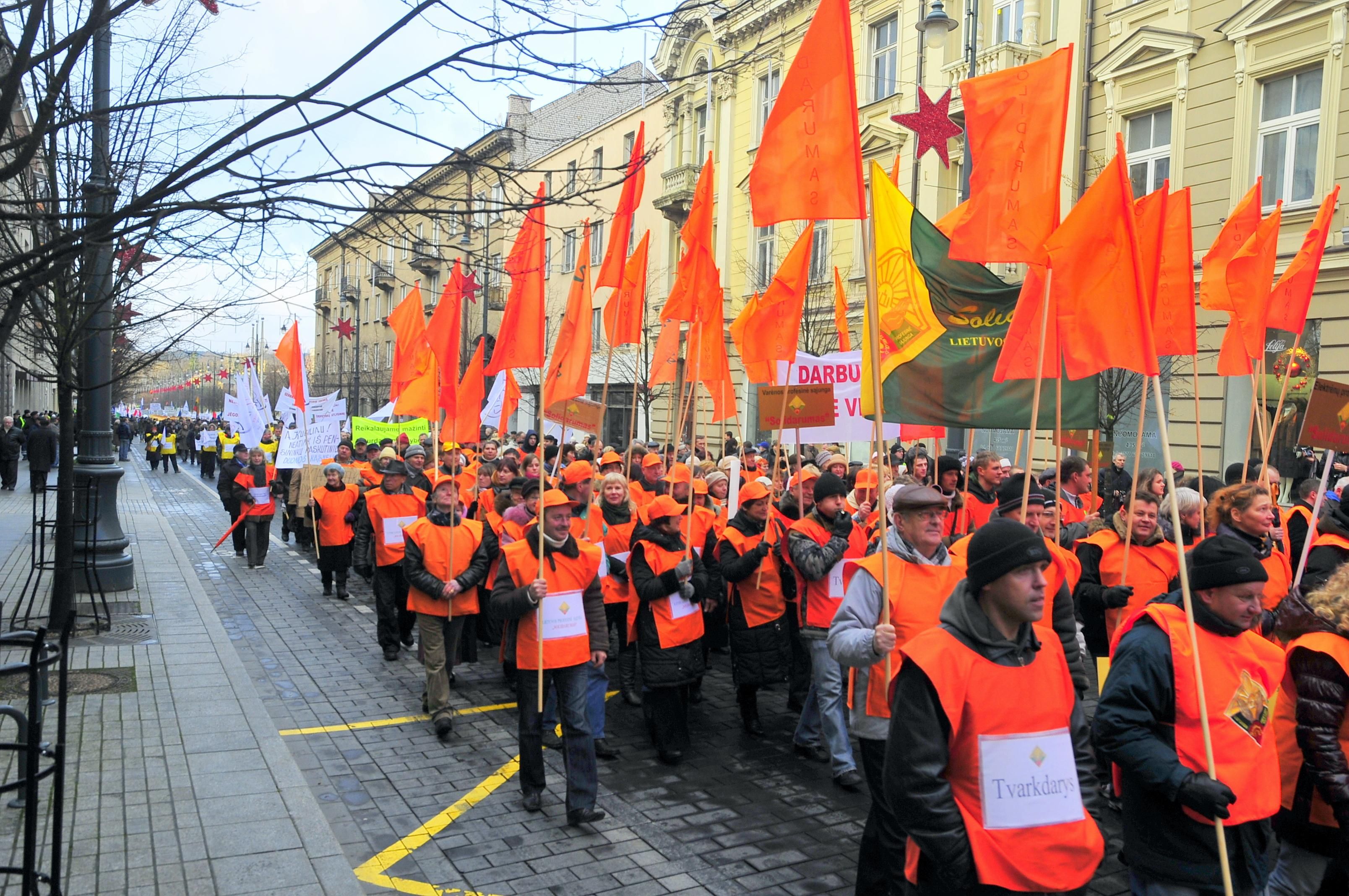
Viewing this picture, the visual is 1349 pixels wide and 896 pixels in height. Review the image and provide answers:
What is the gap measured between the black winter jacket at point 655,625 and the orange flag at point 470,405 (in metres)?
3.86

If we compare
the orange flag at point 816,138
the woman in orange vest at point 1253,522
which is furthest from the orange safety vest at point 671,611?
the woman in orange vest at point 1253,522

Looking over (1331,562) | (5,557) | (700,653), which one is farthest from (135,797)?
(5,557)

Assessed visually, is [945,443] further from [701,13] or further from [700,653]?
[701,13]

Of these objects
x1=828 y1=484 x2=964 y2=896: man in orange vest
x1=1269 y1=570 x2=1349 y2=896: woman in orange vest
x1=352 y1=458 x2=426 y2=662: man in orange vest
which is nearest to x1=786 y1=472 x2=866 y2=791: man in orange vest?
x1=828 y1=484 x2=964 y2=896: man in orange vest

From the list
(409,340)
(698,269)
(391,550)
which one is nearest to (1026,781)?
(698,269)

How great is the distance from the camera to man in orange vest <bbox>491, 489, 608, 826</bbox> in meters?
5.75

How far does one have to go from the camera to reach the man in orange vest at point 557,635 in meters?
5.75

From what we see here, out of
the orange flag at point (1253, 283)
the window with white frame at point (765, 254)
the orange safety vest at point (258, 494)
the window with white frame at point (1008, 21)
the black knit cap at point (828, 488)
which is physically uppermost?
the window with white frame at point (1008, 21)

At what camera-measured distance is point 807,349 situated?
24.2 m

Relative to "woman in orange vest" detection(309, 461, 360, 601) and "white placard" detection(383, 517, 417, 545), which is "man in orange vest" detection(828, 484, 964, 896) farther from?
"woman in orange vest" detection(309, 461, 360, 601)

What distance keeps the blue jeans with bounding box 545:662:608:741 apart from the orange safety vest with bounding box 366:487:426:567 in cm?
355

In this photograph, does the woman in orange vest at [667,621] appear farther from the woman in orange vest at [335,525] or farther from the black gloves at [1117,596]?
the woman in orange vest at [335,525]

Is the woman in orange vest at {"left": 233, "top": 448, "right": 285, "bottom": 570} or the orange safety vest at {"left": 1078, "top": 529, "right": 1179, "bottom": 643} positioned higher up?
the orange safety vest at {"left": 1078, "top": 529, "right": 1179, "bottom": 643}

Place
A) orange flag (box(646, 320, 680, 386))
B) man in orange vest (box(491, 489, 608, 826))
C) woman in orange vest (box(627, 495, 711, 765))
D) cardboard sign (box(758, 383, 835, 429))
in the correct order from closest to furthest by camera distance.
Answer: man in orange vest (box(491, 489, 608, 826)), woman in orange vest (box(627, 495, 711, 765)), cardboard sign (box(758, 383, 835, 429)), orange flag (box(646, 320, 680, 386))
